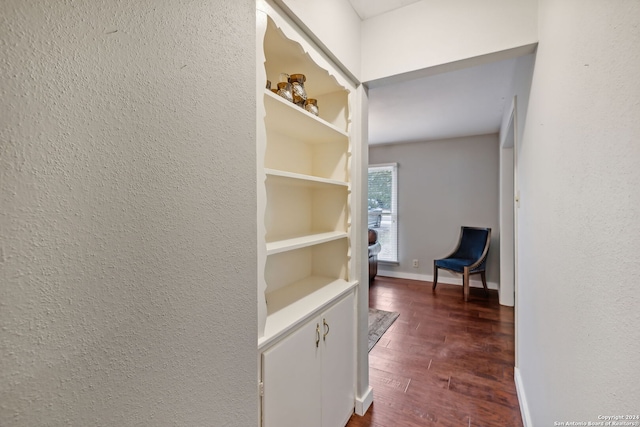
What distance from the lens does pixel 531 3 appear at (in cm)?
130

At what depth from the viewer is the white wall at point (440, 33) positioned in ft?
4.38

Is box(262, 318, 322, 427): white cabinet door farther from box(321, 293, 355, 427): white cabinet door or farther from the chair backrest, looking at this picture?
the chair backrest

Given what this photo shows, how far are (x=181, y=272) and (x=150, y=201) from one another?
0.20 meters

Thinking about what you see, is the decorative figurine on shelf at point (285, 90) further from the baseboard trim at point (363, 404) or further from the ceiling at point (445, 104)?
the baseboard trim at point (363, 404)

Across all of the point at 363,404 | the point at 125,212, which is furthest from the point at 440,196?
the point at 125,212

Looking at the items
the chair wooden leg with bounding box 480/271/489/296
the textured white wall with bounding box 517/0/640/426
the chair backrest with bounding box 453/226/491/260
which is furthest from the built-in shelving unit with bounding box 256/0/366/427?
the chair backrest with bounding box 453/226/491/260

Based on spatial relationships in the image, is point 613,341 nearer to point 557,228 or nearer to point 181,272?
point 557,228

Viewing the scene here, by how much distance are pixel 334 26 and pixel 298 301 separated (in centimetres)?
140

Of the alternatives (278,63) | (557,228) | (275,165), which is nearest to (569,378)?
(557,228)

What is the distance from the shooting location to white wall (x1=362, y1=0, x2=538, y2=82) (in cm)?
133

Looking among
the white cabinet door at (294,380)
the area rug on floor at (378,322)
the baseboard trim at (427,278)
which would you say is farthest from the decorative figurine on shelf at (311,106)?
the baseboard trim at (427,278)

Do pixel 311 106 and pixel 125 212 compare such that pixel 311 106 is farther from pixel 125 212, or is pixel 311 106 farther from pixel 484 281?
pixel 484 281

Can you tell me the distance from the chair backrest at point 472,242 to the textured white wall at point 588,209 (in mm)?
3169

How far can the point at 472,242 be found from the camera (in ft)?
14.1
